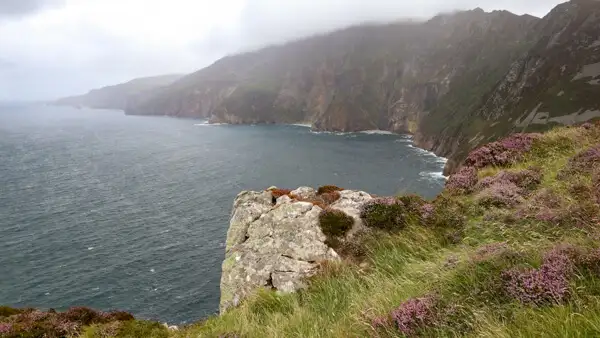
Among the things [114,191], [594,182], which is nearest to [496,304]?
[594,182]

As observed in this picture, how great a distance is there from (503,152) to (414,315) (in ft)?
51.3

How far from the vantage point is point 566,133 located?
19234 millimetres

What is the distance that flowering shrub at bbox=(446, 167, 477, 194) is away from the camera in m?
15.3

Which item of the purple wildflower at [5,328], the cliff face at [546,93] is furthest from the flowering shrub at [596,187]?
the cliff face at [546,93]

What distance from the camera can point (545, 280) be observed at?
5.73 metres

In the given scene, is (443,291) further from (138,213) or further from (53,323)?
(138,213)

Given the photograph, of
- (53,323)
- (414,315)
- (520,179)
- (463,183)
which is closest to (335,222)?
(463,183)

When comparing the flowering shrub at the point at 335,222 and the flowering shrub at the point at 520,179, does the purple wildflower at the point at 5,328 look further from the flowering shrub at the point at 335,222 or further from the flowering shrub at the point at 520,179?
the flowering shrub at the point at 520,179

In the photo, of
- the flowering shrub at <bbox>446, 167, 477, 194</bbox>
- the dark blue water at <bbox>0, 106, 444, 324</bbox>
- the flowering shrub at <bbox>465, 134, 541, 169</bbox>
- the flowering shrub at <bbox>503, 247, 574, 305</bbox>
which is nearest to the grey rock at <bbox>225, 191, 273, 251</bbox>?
the dark blue water at <bbox>0, 106, 444, 324</bbox>

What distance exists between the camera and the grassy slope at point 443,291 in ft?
17.3

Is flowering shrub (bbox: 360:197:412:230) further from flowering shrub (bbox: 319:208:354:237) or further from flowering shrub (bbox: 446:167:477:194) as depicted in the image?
flowering shrub (bbox: 446:167:477:194)

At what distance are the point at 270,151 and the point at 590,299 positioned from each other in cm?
19122

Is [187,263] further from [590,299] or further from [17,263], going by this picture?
[590,299]

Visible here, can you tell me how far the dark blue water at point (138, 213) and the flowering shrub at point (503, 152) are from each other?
3745 millimetres
